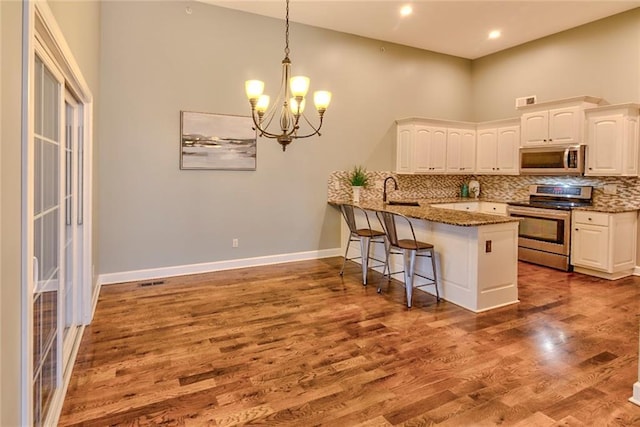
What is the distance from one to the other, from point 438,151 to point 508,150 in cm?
109

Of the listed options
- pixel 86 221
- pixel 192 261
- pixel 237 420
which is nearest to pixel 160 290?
pixel 192 261

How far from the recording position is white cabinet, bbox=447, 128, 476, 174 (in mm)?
6746

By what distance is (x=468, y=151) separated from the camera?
697 cm

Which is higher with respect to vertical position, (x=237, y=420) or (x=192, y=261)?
(x=192, y=261)

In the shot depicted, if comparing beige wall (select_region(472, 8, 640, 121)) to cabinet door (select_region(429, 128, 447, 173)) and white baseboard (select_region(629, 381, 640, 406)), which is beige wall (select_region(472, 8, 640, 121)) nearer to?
cabinet door (select_region(429, 128, 447, 173))

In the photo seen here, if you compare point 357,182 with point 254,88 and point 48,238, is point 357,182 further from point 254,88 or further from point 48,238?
point 48,238

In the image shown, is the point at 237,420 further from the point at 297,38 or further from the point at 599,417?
the point at 297,38

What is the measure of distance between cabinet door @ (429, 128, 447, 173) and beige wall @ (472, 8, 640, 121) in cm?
125

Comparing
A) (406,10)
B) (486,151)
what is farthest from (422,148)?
(406,10)

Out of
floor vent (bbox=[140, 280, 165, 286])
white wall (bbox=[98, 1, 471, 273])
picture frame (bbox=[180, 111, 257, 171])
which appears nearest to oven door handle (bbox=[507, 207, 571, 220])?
white wall (bbox=[98, 1, 471, 273])

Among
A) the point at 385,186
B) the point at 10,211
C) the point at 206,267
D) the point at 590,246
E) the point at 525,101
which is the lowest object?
the point at 206,267

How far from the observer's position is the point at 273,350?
304 cm

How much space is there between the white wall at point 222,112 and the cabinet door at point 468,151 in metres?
1.24

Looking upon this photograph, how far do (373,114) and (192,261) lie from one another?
354 cm
